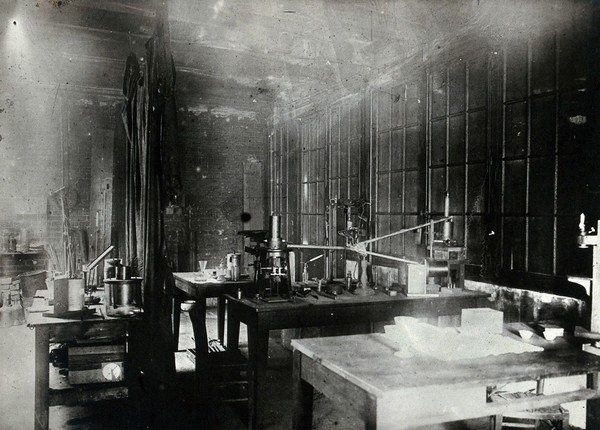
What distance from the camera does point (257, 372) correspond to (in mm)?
3521

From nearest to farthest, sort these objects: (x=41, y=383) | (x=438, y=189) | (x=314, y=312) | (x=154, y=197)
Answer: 1. (x=41, y=383)
2. (x=154, y=197)
3. (x=314, y=312)
4. (x=438, y=189)

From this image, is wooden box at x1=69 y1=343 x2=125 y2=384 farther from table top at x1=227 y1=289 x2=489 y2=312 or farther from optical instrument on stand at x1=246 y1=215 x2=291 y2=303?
optical instrument on stand at x1=246 y1=215 x2=291 y2=303

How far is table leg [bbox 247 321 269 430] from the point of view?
3.52 m

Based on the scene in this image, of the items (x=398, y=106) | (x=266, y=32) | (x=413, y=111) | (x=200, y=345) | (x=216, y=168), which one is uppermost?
(x=266, y=32)

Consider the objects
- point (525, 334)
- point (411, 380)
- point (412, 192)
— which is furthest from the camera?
point (412, 192)

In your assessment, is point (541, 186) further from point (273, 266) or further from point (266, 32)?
point (266, 32)

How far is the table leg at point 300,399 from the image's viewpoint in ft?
8.36

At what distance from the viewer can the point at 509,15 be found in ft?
13.8

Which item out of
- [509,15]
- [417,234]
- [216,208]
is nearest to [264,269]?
[417,234]

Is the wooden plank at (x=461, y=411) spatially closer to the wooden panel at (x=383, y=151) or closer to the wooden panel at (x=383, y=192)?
the wooden panel at (x=383, y=192)

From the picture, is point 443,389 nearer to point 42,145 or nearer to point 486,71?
point 486,71

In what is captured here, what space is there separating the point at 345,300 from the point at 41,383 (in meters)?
2.21

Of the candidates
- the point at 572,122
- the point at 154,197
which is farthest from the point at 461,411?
the point at 572,122

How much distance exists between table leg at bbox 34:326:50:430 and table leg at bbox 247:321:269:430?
1.34m
